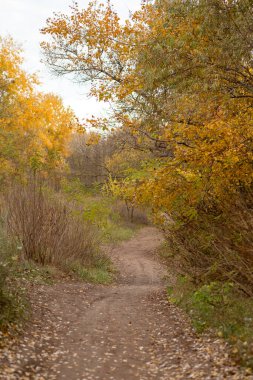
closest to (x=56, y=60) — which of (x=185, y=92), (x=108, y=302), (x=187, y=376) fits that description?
(x=185, y=92)

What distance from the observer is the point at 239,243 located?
8484 mm

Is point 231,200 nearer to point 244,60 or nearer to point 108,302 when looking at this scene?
point 244,60

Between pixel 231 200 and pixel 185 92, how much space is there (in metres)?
2.66

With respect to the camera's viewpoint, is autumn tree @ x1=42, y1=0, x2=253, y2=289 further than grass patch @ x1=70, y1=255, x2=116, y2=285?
No

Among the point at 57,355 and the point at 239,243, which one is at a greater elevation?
the point at 239,243

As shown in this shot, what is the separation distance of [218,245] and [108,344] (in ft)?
9.87

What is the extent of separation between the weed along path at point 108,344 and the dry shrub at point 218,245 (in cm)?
115

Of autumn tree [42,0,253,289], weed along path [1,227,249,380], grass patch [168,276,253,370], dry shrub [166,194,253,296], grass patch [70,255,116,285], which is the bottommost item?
grass patch [70,255,116,285]

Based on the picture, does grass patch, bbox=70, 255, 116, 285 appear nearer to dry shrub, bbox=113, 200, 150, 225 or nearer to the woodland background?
the woodland background

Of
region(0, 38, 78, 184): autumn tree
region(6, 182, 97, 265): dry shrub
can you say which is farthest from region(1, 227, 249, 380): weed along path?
region(0, 38, 78, 184): autumn tree

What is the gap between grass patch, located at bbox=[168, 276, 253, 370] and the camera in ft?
18.4

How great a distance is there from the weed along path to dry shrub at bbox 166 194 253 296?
45.3 inches

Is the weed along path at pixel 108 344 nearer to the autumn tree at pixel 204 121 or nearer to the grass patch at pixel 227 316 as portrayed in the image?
the grass patch at pixel 227 316

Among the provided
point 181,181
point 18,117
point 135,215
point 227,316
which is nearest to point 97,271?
point 181,181
